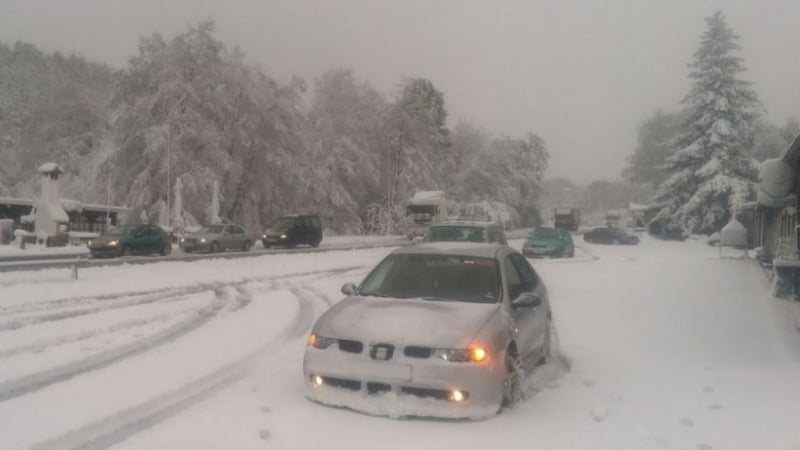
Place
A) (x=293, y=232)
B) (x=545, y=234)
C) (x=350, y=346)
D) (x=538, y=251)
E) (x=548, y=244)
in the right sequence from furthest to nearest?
(x=293, y=232)
(x=545, y=234)
(x=548, y=244)
(x=538, y=251)
(x=350, y=346)

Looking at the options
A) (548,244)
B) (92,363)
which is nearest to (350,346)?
(92,363)

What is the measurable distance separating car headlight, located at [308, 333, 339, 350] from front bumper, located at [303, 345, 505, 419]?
12 centimetres

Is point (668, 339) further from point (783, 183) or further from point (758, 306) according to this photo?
point (783, 183)

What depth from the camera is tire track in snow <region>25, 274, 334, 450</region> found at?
18.0 feet

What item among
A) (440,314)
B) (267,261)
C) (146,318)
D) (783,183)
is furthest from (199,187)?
(440,314)

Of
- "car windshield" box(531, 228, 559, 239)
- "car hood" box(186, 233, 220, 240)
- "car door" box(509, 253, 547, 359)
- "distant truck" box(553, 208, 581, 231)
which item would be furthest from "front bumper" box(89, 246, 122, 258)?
"distant truck" box(553, 208, 581, 231)

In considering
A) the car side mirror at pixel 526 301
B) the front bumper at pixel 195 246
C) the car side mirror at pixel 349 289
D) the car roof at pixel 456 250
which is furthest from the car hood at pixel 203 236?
the car side mirror at pixel 526 301

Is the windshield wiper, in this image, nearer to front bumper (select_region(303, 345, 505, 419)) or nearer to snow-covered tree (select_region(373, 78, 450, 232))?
front bumper (select_region(303, 345, 505, 419))

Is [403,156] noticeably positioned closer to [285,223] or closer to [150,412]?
[285,223]

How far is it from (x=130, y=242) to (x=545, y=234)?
61.4 feet

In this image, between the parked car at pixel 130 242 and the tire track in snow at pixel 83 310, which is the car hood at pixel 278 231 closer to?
the parked car at pixel 130 242

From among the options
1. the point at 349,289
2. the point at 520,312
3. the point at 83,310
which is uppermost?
the point at 349,289

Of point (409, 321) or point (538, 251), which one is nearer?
point (409, 321)

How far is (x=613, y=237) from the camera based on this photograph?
49.4m
